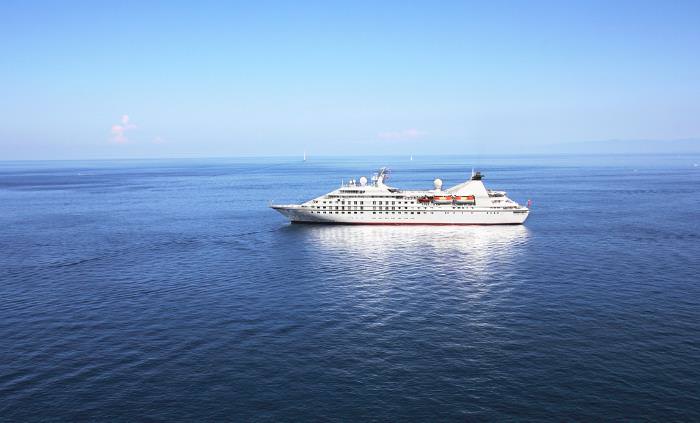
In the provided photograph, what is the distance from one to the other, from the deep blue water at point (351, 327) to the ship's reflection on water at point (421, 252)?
555mm

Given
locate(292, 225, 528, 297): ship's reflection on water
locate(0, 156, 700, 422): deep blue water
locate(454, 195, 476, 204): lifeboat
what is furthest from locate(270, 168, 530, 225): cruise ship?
locate(0, 156, 700, 422): deep blue water

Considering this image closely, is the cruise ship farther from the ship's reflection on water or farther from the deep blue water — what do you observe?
the deep blue water

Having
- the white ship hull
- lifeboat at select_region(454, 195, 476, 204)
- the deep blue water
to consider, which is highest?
lifeboat at select_region(454, 195, 476, 204)

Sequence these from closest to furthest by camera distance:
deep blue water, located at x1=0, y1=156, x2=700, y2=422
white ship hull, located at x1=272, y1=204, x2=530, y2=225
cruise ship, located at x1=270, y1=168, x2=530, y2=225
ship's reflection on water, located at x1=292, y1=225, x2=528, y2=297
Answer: deep blue water, located at x1=0, y1=156, x2=700, y2=422
ship's reflection on water, located at x1=292, y1=225, x2=528, y2=297
white ship hull, located at x1=272, y1=204, x2=530, y2=225
cruise ship, located at x1=270, y1=168, x2=530, y2=225

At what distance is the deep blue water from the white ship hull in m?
13.1

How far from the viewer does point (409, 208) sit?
107438 mm

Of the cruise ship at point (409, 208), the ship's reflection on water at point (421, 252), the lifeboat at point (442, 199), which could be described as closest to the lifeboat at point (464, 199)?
the cruise ship at point (409, 208)

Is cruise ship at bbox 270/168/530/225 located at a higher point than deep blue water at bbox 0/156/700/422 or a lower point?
higher

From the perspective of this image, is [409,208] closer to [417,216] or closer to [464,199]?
[417,216]

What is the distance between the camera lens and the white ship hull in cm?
10656

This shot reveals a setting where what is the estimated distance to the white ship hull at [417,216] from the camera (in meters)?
107

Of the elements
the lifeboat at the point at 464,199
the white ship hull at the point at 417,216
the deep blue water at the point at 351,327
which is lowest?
the deep blue water at the point at 351,327

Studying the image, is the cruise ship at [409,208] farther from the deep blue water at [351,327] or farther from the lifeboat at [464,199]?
the deep blue water at [351,327]

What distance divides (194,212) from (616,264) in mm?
106403
